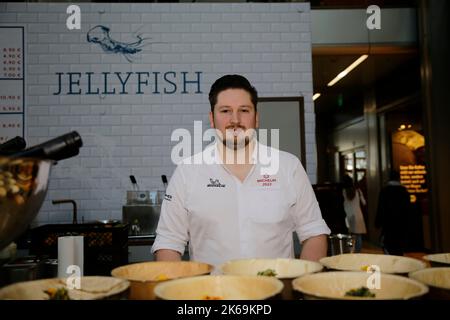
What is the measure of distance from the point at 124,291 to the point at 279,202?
76cm

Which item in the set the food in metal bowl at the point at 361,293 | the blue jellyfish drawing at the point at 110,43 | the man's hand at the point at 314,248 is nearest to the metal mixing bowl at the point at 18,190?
the food in metal bowl at the point at 361,293

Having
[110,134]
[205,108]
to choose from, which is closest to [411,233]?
[205,108]

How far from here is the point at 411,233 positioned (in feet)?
14.6

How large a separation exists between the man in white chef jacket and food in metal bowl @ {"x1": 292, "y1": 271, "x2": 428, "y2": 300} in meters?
0.55

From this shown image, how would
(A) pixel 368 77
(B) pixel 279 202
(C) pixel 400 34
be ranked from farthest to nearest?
(A) pixel 368 77
(C) pixel 400 34
(B) pixel 279 202

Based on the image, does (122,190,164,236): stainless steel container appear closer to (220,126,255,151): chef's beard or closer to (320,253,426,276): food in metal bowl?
(220,126,255,151): chef's beard

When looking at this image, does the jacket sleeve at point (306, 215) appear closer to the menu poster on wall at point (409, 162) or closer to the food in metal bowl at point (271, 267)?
the food in metal bowl at point (271, 267)

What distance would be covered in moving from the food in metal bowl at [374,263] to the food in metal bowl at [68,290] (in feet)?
1.34

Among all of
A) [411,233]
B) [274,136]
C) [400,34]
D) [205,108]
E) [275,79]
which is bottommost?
[411,233]

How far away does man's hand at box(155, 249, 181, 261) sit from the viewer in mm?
1278

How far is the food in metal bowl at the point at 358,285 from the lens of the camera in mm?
692

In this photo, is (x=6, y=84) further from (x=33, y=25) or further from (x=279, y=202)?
(x=279, y=202)
